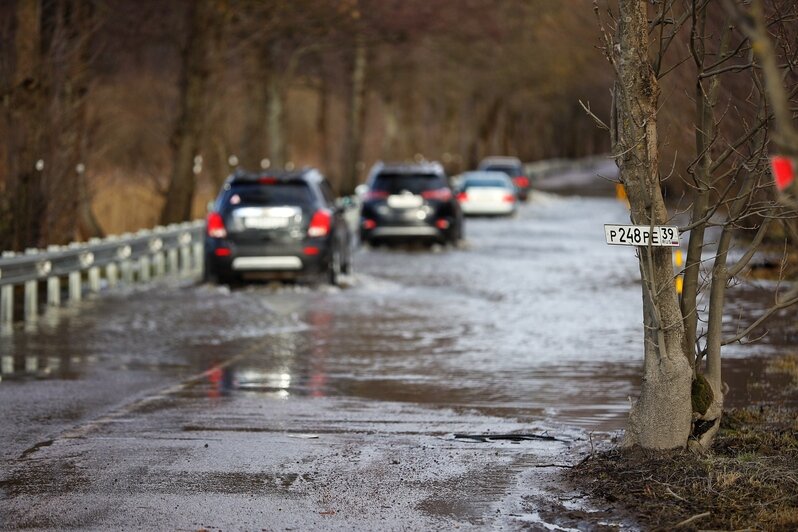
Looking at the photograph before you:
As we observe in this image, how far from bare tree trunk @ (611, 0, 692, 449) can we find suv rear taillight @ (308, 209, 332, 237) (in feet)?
42.9

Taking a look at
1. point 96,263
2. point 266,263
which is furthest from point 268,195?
point 96,263

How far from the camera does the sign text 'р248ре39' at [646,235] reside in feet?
31.1

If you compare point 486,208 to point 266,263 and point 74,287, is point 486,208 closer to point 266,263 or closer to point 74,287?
point 266,263

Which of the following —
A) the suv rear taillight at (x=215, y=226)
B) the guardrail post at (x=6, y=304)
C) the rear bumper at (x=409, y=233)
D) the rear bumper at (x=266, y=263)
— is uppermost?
the suv rear taillight at (x=215, y=226)

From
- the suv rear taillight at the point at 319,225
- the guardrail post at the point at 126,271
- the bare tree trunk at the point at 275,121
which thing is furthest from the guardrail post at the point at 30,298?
the bare tree trunk at the point at 275,121

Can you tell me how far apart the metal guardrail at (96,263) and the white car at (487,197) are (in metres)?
20.9

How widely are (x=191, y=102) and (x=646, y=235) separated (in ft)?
77.9

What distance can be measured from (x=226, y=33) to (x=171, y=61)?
1789 centimetres

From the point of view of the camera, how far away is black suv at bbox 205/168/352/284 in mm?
22406

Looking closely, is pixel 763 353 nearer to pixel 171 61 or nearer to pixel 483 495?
pixel 483 495

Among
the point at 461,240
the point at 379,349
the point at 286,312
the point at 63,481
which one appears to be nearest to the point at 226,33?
the point at 461,240

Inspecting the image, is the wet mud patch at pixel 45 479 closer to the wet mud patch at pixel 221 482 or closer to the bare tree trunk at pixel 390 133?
the wet mud patch at pixel 221 482

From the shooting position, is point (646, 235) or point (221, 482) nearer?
point (221, 482)

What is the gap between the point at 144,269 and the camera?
24.7 metres
